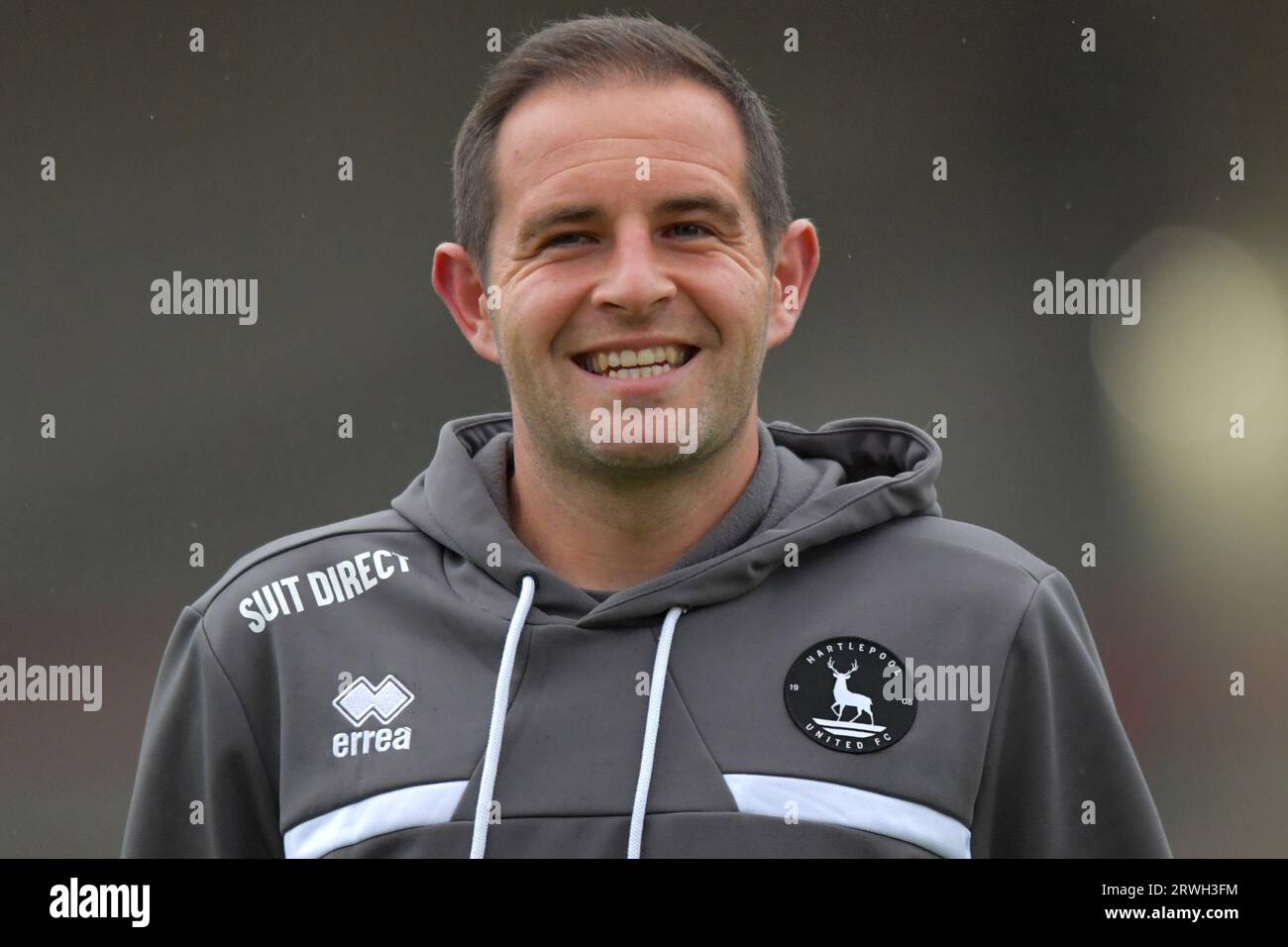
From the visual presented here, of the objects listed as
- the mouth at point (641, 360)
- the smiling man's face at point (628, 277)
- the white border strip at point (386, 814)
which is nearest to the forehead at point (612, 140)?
the smiling man's face at point (628, 277)

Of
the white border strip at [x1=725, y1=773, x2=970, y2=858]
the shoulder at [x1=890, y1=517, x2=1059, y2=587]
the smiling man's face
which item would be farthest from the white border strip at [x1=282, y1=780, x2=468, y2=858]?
the shoulder at [x1=890, y1=517, x2=1059, y2=587]

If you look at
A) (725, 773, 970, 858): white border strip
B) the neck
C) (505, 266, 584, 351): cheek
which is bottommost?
(725, 773, 970, 858): white border strip

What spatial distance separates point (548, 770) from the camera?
186 cm

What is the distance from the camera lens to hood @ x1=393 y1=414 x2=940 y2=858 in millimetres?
1898

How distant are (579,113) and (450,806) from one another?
88 centimetres

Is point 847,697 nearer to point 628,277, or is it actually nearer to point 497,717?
Answer: point 497,717

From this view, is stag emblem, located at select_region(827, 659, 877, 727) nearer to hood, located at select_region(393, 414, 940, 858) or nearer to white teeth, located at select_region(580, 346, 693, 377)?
hood, located at select_region(393, 414, 940, 858)
